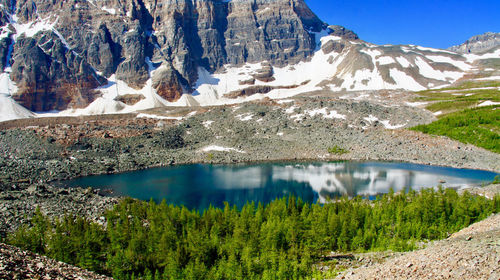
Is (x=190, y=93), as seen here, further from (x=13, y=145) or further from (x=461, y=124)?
(x=461, y=124)

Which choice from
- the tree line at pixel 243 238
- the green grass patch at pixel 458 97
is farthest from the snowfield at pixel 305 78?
the tree line at pixel 243 238

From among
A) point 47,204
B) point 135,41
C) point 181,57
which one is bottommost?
point 47,204

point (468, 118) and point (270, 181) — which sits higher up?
point (468, 118)

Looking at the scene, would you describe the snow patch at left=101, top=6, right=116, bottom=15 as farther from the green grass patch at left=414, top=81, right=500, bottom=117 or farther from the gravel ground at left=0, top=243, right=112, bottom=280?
the gravel ground at left=0, top=243, right=112, bottom=280

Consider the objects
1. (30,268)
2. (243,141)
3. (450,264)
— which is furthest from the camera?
(243,141)

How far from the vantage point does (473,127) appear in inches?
2510

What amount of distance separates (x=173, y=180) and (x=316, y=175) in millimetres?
20539

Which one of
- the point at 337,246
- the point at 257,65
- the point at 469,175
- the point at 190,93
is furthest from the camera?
the point at 257,65

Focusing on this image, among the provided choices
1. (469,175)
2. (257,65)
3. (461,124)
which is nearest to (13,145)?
(469,175)

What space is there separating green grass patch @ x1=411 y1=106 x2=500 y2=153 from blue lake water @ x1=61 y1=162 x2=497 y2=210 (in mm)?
13310

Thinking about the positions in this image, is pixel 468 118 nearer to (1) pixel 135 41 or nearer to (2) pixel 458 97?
(2) pixel 458 97

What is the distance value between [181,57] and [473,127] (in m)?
119

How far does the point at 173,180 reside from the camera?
4791cm

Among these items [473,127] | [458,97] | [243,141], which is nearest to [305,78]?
[458,97]
